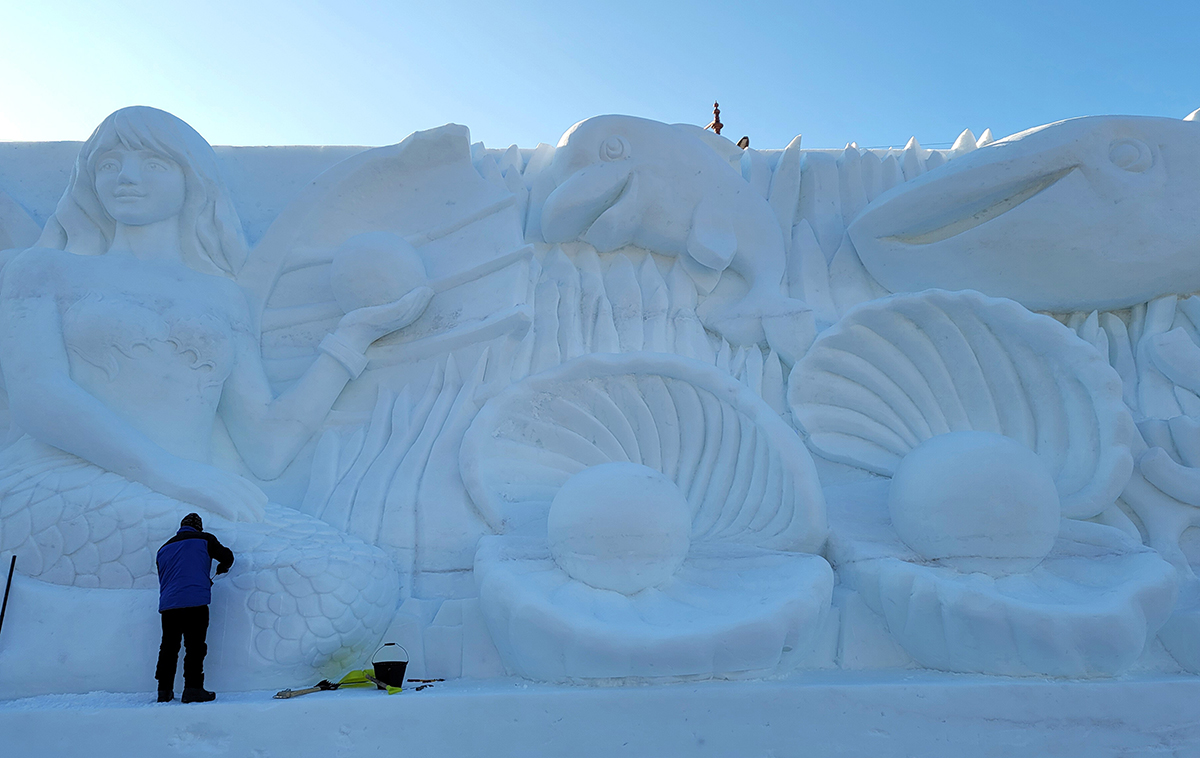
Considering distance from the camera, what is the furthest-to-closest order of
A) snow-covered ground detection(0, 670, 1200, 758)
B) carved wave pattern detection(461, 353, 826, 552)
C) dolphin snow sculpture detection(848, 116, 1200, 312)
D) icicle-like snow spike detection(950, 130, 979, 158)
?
1. icicle-like snow spike detection(950, 130, 979, 158)
2. dolphin snow sculpture detection(848, 116, 1200, 312)
3. carved wave pattern detection(461, 353, 826, 552)
4. snow-covered ground detection(0, 670, 1200, 758)

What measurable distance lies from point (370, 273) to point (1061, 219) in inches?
133

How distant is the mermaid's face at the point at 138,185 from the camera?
3.55 metres

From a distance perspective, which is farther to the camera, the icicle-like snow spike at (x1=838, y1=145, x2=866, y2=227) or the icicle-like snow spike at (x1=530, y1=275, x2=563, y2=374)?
the icicle-like snow spike at (x1=838, y1=145, x2=866, y2=227)

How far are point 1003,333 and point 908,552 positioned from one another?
116cm

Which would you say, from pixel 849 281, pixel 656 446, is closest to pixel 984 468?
pixel 656 446

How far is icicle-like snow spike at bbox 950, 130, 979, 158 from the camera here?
4.86 meters

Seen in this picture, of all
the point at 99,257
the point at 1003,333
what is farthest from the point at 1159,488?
the point at 99,257

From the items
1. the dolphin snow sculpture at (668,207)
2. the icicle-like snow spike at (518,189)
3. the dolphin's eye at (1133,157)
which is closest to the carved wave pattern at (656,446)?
the dolphin snow sculpture at (668,207)

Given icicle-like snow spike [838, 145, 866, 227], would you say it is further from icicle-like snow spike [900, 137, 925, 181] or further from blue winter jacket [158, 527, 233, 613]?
blue winter jacket [158, 527, 233, 613]

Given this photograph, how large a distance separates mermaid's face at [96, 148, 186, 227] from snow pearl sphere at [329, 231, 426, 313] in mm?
781

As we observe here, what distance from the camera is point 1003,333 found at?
346cm

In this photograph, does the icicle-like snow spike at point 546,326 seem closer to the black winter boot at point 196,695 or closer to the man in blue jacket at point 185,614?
the man in blue jacket at point 185,614

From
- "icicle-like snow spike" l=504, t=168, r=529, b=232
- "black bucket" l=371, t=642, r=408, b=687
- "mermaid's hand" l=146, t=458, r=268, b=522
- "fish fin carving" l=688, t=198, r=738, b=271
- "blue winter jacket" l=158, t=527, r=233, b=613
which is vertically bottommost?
"black bucket" l=371, t=642, r=408, b=687

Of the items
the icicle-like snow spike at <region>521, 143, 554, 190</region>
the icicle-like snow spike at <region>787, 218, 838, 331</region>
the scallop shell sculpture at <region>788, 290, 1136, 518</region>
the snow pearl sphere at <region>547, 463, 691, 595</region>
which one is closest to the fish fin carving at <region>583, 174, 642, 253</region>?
the icicle-like snow spike at <region>521, 143, 554, 190</region>
